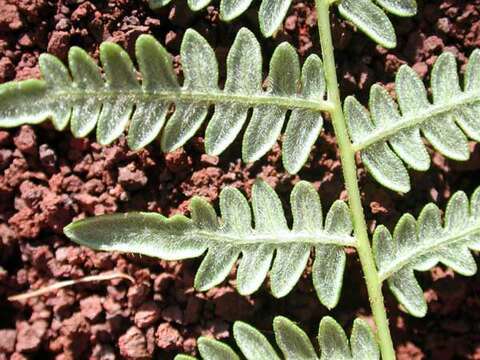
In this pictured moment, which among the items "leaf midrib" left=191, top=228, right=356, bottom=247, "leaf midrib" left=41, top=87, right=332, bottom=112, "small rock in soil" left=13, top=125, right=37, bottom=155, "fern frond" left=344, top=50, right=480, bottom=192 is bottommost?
"leaf midrib" left=191, top=228, right=356, bottom=247

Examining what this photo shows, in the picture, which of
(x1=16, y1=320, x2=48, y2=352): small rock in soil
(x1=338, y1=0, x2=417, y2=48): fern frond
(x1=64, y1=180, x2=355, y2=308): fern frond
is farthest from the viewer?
(x1=16, y1=320, x2=48, y2=352): small rock in soil

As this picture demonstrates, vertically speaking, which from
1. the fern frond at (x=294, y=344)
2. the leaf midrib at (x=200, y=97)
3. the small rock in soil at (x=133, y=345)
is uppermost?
the leaf midrib at (x=200, y=97)

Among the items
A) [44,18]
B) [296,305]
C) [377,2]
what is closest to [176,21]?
[44,18]

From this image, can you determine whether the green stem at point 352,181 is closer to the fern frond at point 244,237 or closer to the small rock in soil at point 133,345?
the fern frond at point 244,237

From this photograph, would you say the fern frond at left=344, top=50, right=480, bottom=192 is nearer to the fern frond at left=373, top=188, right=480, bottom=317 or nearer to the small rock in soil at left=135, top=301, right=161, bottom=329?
the fern frond at left=373, top=188, right=480, bottom=317

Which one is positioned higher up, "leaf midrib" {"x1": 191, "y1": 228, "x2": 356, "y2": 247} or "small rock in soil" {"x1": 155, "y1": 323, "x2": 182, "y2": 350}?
"leaf midrib" {"x1": 191, "y1": 228, "x2": 356, "y2": 247}

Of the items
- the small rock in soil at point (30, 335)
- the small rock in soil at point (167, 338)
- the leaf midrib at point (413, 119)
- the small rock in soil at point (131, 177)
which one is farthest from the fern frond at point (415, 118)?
the small rock in soil at point (30, 335)

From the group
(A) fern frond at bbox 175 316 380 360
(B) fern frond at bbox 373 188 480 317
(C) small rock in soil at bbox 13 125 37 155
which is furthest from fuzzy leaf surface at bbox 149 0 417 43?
(A) fern frond at bbox 175 316 380 360
